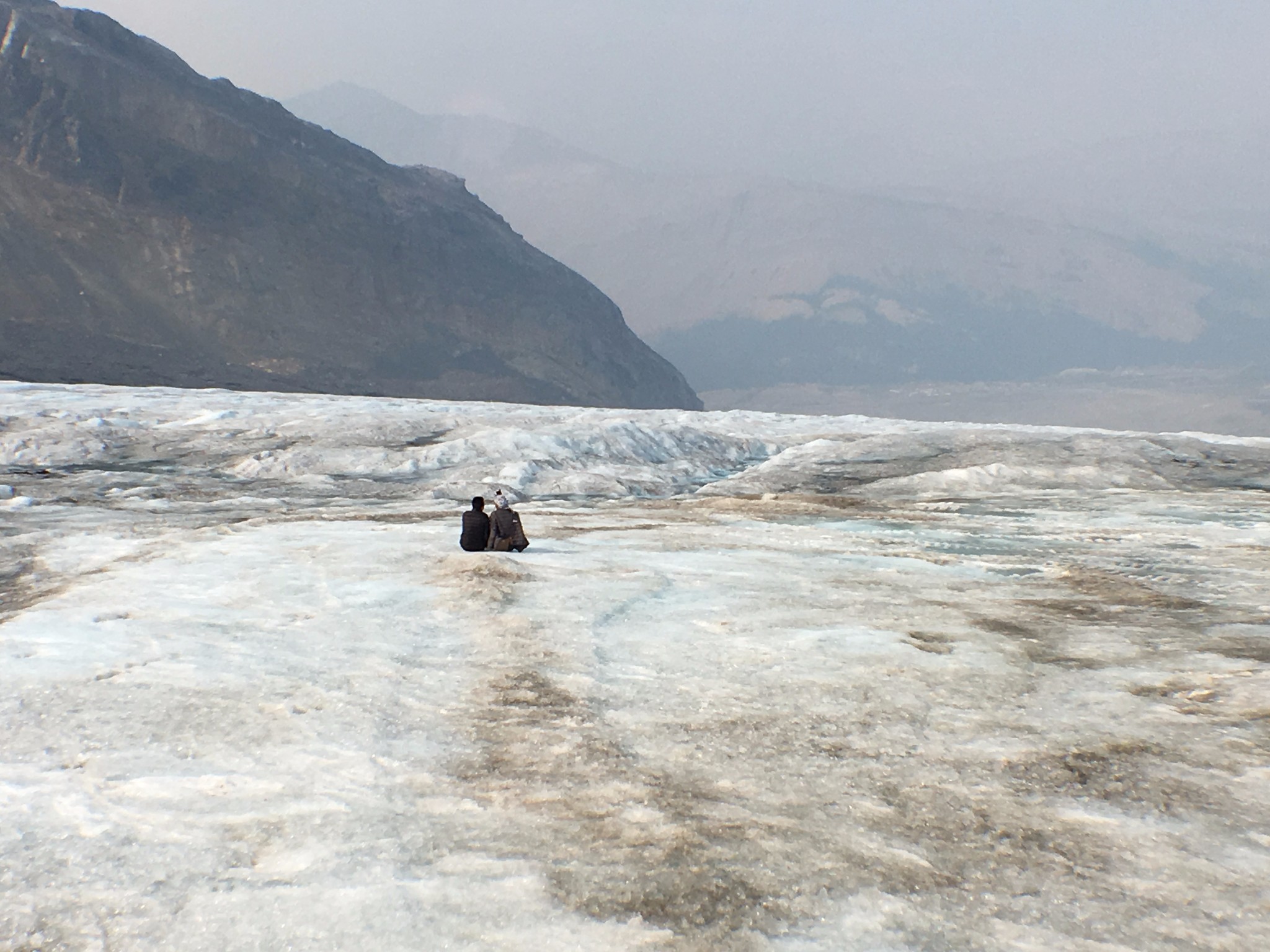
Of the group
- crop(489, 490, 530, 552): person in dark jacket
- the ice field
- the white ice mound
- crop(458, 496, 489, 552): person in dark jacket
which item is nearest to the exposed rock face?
the white ice mound

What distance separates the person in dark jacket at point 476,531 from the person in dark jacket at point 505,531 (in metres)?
0.06

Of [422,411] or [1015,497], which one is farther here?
[422,411]

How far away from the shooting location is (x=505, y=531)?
1002cm

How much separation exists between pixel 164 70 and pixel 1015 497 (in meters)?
102

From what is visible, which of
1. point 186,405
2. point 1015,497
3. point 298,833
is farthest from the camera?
point 186,405

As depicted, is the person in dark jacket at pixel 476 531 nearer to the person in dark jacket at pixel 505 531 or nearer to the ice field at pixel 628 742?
the person in dark jacket at pixel 505 531

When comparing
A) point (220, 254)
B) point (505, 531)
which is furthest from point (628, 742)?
point (220, 254)

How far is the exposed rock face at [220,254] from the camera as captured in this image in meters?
79.2

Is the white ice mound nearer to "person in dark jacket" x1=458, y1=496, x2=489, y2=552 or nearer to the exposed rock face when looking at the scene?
"person in dark jacket" x1=458, y1=496, x2=489, y2=552

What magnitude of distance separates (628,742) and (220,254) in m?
95.1

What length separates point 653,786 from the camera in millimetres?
4367

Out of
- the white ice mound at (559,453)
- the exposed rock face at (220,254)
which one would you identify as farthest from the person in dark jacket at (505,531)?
the exposed rock face at (220,254)

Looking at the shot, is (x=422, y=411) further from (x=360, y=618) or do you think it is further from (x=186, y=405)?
(x=360, y=618)

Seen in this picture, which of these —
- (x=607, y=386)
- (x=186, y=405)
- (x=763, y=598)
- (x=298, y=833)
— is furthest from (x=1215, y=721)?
(x=607, y=386)
